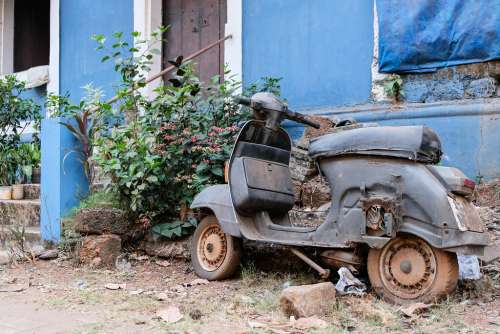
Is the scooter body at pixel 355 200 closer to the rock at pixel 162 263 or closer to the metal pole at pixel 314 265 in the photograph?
the metal pole at pixel 314 265

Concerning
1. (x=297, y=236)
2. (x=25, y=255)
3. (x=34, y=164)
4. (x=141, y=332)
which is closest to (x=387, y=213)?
(x=297, y=236)

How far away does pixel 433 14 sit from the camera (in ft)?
17.8

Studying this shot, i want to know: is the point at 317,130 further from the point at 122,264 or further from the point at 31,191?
the point at 31,191

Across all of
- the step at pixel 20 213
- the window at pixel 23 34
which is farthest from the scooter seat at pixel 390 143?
the window at pixel 23 34

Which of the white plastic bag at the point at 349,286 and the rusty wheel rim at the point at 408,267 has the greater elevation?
the rusty wheel rim at the point at 408,267

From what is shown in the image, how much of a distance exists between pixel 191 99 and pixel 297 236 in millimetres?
2140

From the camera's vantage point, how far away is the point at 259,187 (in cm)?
422

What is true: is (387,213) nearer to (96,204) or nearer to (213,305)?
(213,305)

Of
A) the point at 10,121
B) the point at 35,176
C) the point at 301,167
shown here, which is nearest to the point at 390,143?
the point at 301,167

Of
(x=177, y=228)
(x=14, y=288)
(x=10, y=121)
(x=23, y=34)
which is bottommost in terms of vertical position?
(x=14, y=288)

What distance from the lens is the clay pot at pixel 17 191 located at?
22.9 ft

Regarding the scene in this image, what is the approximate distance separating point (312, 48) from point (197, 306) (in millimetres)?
3638

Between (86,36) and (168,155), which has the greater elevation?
(86,36)

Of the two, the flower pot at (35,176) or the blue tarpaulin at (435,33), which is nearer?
the blue tarpaulin at (435,33)
